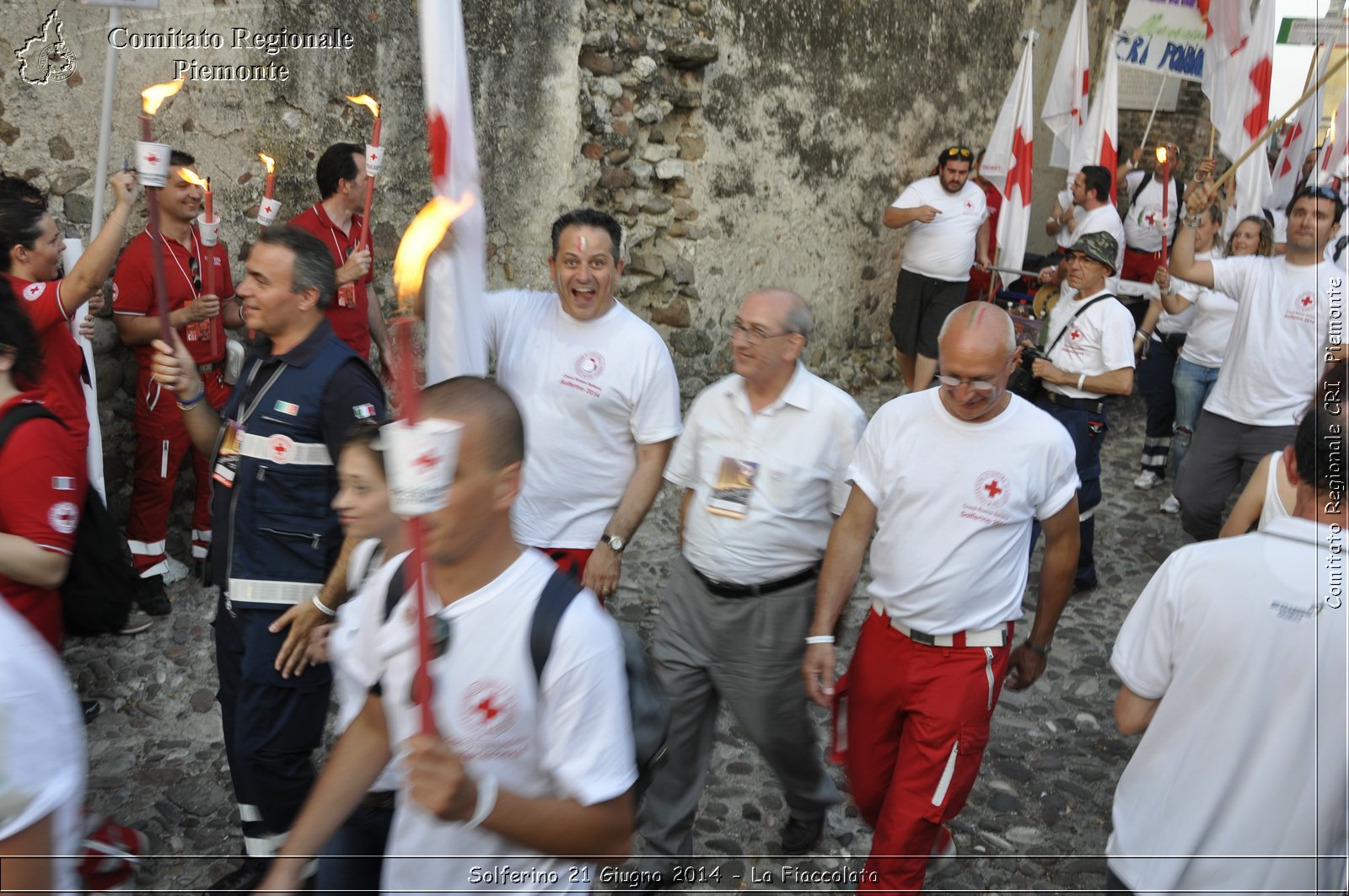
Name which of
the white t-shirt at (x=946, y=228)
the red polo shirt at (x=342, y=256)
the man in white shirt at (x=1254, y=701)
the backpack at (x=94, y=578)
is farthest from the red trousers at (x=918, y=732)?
the white t-shirt at (x=946, y=228)

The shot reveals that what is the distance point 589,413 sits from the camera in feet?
13.3

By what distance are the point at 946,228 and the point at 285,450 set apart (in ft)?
23.5

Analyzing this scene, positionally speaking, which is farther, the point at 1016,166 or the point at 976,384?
the point at 1016,166

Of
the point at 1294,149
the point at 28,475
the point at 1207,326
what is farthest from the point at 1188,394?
the point at 28,475

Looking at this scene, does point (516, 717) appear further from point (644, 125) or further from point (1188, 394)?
point (1188, 394)

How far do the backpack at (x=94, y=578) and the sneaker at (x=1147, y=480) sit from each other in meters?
7.22

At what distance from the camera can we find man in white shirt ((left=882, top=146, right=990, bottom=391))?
9242 mm

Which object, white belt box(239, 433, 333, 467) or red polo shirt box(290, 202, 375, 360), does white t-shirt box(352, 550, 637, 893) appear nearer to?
white belt box(239, 433, 333, 467)

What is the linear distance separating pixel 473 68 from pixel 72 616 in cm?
437

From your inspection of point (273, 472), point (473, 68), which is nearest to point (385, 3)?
point (473, 68)

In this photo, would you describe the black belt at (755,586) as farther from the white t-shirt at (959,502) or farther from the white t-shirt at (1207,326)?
the white t-shirt at (1207,326)

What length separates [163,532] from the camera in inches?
214

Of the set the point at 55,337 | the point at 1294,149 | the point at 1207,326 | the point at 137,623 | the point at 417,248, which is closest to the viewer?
the point at 417,248

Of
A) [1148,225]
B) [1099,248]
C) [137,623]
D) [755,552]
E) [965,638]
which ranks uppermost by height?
[1148,225]
